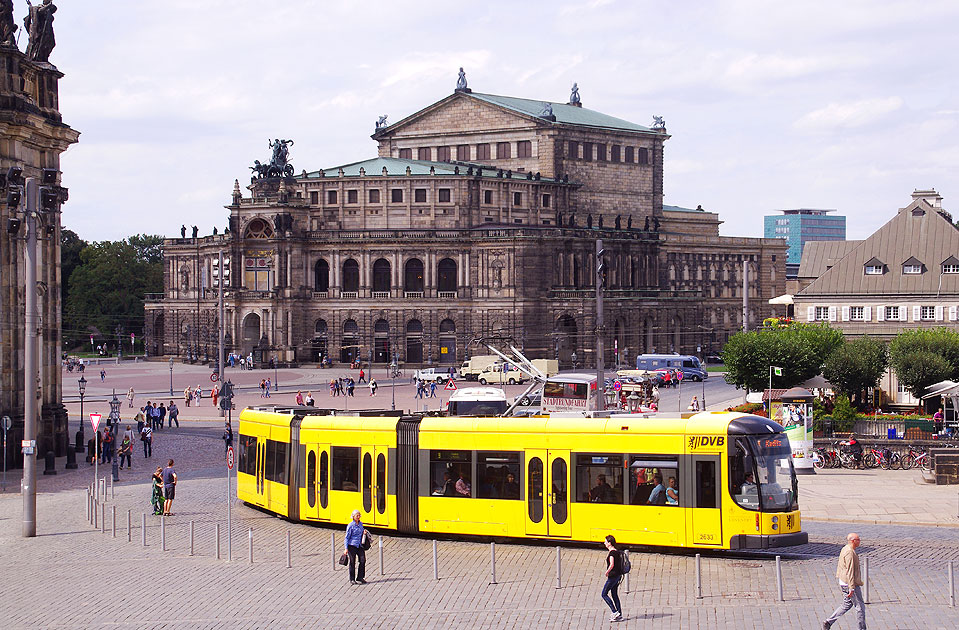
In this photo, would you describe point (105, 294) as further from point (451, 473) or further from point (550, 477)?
point (550, 477)

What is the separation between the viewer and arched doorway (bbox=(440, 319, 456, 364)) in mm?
121812

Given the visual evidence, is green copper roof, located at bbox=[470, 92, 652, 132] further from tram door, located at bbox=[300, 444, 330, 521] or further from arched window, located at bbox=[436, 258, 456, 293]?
tram door, located at bbox=[300, 444, 330, 521]

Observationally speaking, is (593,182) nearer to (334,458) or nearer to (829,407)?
(829,407)

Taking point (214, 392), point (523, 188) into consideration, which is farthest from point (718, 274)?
point (214, 392)

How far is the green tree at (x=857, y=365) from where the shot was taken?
2574 inches

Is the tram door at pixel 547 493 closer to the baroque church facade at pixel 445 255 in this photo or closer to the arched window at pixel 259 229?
the baroque church facade at pixel 445 255

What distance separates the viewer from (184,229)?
14038 centimetres

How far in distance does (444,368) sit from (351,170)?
25855 mm

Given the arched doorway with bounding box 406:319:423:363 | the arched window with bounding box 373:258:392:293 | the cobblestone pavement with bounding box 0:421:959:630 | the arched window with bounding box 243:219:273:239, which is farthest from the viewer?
the arched window with bounding box 243:219:273:239

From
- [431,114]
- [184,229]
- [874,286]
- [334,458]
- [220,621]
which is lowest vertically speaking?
[220,621]

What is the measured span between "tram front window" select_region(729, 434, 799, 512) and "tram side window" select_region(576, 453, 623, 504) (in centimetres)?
257

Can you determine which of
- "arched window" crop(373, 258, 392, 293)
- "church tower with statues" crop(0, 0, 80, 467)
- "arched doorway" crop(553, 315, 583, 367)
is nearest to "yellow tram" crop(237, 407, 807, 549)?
"church tower with statues" crop(0, 0, 80, 467)

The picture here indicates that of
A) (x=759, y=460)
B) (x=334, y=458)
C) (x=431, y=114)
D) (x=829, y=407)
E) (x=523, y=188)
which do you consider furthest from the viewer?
(x=431, y=114)

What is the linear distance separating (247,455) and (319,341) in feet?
300
